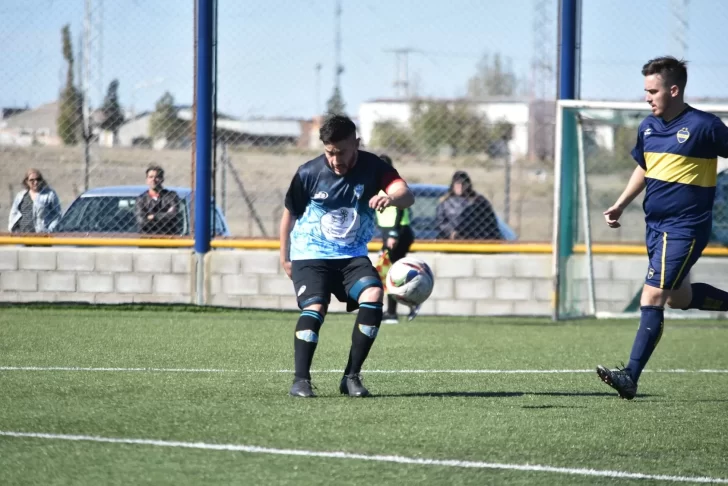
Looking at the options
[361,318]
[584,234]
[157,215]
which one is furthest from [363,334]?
[157,215]

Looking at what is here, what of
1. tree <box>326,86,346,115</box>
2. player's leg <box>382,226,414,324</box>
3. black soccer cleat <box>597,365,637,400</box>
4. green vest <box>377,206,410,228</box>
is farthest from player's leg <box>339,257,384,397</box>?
tree <box>326,86,346,115</box>

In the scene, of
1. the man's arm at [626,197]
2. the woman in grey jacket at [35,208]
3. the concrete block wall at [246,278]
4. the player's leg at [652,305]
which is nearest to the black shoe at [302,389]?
the player's leg at [652,305]

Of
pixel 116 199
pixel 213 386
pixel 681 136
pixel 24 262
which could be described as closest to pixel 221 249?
pixel 116 199

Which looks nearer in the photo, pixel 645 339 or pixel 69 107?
pixel 645 339

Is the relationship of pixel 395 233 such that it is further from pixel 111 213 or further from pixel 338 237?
pixel 338 237

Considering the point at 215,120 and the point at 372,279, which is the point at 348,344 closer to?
the point at 372,279

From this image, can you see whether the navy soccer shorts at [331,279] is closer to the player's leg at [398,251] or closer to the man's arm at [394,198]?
the man's arm at [394,198]

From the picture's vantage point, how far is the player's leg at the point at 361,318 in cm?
696

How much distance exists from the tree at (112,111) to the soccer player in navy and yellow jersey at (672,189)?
27.2 feet

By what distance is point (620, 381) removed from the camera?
692 cm

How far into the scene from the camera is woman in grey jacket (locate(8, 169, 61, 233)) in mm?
13613

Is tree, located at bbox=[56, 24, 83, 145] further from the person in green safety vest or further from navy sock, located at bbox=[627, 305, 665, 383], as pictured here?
navy sock, located at bbox=[627, 305, 665, 383]

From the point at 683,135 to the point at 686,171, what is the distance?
0.22m

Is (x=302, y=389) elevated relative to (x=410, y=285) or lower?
lower
